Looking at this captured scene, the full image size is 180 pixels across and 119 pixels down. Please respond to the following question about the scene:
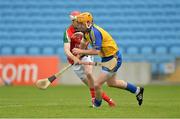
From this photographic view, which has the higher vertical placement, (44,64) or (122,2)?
(122,2)

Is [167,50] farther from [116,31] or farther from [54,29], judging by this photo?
[54,29]

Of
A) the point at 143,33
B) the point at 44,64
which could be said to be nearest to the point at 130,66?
the point at 44,64

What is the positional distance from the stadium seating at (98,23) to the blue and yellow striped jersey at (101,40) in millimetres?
15630

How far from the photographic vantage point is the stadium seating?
28.0m

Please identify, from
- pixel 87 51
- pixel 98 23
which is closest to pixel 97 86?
pixel 87 51

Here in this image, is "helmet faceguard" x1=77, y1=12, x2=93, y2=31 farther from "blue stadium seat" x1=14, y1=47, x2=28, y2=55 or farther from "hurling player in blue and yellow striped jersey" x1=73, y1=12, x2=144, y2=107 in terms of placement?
"blue stadium seat" x1=14, y1=47, x2=28, y2=55

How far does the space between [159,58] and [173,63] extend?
1.88 feet

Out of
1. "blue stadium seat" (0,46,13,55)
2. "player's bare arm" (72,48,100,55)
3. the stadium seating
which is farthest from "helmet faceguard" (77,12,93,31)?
"blue stadium seat" (0,46,13,55)

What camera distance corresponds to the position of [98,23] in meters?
29.2

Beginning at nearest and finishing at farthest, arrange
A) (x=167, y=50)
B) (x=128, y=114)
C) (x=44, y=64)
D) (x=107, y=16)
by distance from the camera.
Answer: (x=128, y=114), (x=44, y=64), (x=167, y=50), (x=107, y=16)

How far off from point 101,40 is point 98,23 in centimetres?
1777

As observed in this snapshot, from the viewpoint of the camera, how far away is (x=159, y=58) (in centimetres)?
2388

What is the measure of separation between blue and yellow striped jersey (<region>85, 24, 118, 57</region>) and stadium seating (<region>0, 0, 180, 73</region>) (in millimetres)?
15630

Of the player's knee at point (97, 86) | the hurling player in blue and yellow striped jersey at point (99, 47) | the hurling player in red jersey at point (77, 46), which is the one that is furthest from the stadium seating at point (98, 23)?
the player's knee at point (97, 86)
